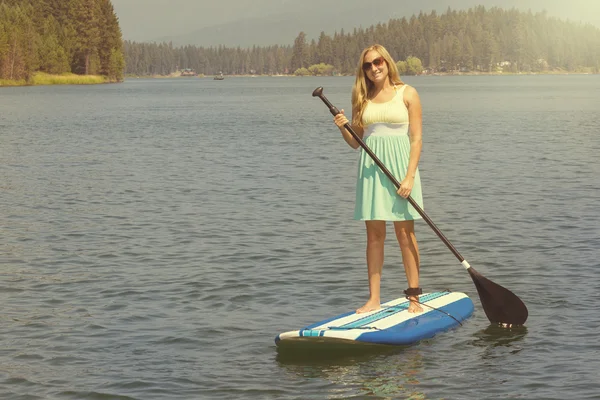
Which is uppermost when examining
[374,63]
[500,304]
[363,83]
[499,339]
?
[374,63]

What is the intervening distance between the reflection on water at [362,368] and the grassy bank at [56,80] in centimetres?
15187

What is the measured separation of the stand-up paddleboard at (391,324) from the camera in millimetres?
9992

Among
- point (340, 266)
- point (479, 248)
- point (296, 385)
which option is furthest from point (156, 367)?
point (479, 248)

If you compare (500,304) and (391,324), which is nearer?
(391,324)

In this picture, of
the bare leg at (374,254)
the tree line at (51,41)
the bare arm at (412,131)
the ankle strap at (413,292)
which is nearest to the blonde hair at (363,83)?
the bare arm at (412,131)

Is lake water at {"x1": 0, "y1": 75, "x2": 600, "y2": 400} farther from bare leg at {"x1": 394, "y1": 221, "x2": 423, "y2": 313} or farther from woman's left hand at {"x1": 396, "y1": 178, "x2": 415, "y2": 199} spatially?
woman's left hand at {"x1": 396, "y1": 178, "x2": 415, "y2": 199}

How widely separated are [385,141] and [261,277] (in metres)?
4.61

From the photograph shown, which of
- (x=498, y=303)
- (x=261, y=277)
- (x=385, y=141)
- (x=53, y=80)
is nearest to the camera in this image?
(x=385, y=141)

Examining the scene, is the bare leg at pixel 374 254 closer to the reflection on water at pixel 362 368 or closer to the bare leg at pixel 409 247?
the bare leg at pixel 409 247

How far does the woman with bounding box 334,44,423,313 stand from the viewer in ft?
33.0

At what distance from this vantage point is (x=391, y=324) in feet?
34.1

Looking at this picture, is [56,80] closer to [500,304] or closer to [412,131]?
[500,304]

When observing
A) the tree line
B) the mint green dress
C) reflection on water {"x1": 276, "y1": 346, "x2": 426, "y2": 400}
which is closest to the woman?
the mint green dress

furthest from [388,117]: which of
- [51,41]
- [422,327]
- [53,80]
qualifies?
[53,80]
